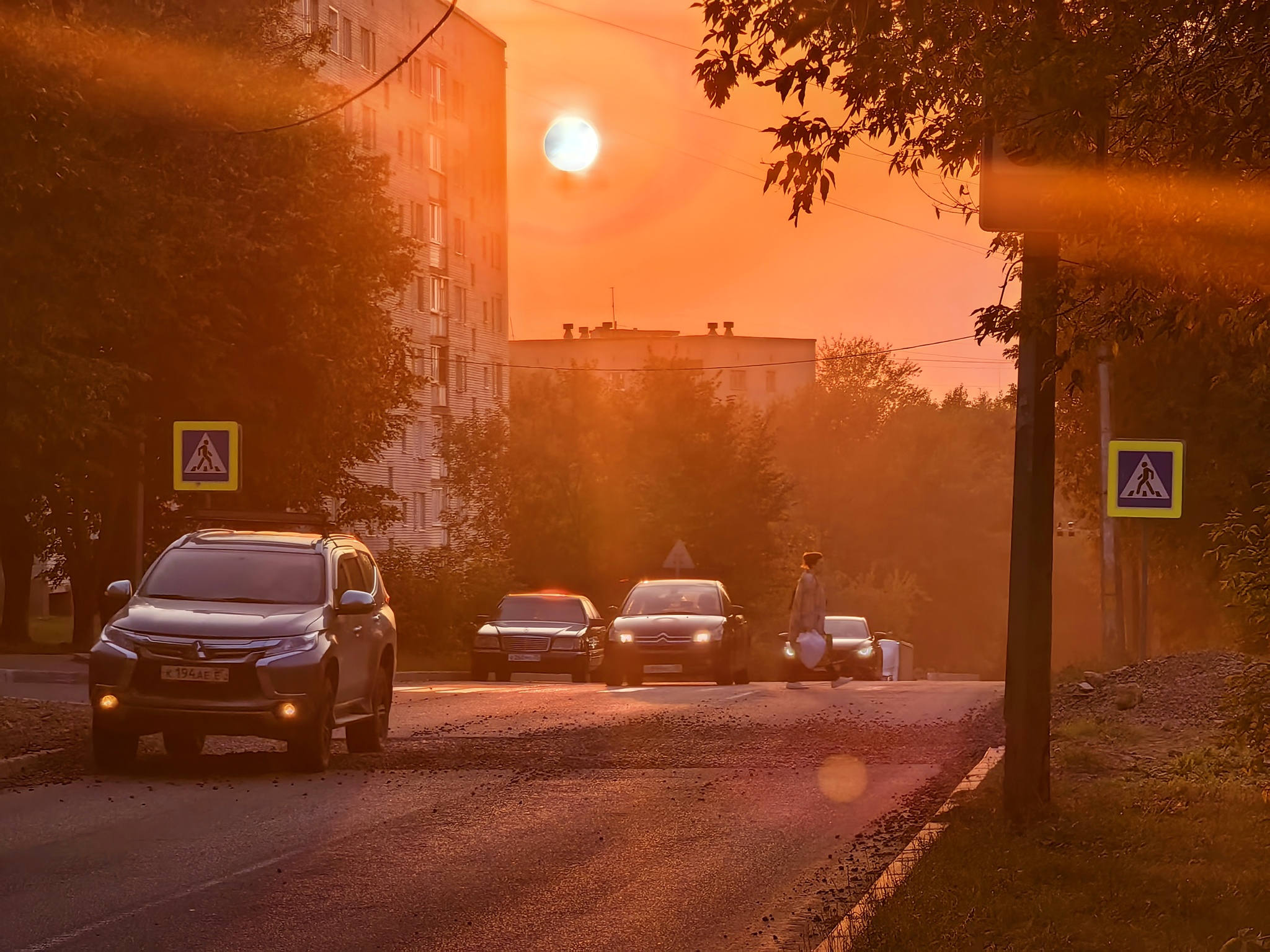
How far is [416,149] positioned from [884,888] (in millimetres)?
77747

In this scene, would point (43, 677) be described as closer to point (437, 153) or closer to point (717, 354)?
point (437, 153)

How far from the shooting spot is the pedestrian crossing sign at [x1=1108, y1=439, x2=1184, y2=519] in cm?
2361

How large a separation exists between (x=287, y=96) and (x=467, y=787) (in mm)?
20865

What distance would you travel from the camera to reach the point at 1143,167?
8508mm

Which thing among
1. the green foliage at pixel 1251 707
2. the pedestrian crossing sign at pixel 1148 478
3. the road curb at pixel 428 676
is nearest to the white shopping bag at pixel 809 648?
the pedestrian crossing sign at pixel 1148 478

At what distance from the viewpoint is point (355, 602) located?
609 inches

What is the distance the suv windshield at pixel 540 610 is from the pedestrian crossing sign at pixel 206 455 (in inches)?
492

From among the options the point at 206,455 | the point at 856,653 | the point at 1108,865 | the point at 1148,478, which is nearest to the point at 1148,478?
the point at 1148,478

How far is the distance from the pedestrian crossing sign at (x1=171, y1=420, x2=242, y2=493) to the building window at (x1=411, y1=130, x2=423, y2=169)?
62168mm

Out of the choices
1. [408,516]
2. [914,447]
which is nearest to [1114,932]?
[408,516]

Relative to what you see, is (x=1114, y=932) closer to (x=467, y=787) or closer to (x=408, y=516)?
(x=467, y=787)

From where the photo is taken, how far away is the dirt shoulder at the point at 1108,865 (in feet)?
24.7

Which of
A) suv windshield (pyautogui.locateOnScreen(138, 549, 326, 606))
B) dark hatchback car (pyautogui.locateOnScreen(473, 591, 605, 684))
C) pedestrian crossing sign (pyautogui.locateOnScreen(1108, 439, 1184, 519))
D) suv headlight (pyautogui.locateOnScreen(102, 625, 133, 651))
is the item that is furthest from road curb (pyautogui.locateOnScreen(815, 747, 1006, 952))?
dark hatchback car (pyautogui.locateOnScreen(473, 591, 605, 684))

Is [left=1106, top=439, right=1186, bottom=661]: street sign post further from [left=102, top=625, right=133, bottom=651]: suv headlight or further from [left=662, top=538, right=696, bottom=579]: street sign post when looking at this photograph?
[left=662, top=538, right=696, bottom=579]: street sign post
